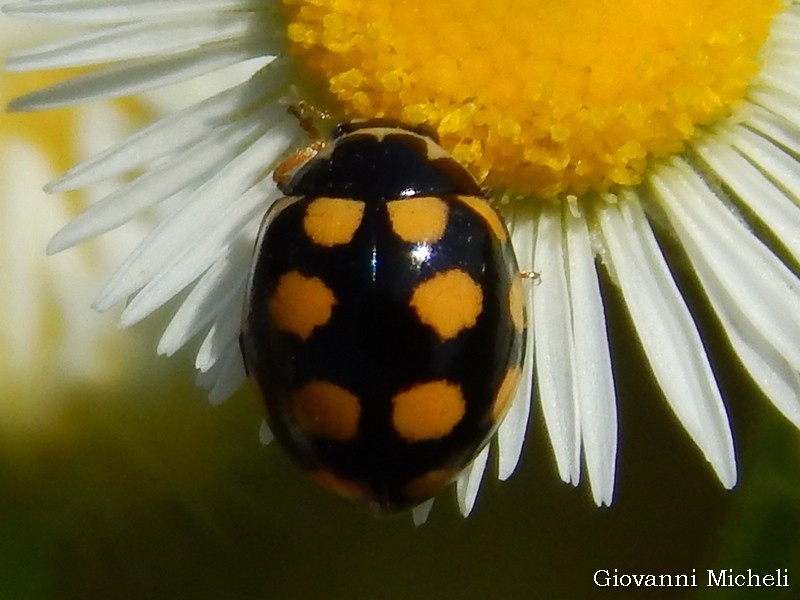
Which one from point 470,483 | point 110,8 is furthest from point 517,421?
point 110,8

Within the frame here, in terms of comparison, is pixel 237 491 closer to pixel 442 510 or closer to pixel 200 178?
pixel 442 510

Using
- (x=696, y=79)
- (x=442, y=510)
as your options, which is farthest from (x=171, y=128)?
(x=442, y=510)

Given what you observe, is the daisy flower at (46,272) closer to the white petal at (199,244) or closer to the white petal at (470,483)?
the white petal at (199,244)

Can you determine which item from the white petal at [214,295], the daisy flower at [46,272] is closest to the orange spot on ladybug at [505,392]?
the white petal at [214,295]

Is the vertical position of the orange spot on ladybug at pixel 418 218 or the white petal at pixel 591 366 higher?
the orange spot on ladybug at pixel 418 218

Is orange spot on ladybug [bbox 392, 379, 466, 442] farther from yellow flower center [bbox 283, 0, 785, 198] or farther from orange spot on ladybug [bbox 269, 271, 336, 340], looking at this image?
yellow flower center [bbox 283, 0, 785, 198]

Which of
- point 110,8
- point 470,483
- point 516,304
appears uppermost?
point 110,8

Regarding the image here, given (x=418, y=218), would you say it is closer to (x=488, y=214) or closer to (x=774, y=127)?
(x=488, y=214)
